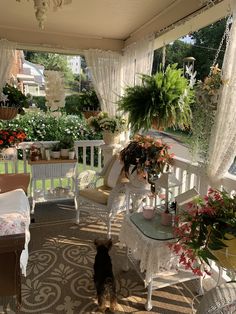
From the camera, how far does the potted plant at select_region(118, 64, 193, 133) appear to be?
250 centimetres

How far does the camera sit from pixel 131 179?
8.49ft

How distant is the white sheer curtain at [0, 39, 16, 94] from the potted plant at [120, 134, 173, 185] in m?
2.37

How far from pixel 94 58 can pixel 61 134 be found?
1802 mm

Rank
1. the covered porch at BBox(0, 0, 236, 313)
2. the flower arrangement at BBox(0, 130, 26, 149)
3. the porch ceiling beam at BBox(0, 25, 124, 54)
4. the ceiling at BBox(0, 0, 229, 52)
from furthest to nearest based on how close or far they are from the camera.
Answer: the porch ceiling beam at BBox(0, 25, 124, 54)
the flower arrangement at BBox(0, 130, 26, 149)
the ceiling at BBox(0, 0, 229, 52)
the covered porch at BBox(0, 0, 236, 313)

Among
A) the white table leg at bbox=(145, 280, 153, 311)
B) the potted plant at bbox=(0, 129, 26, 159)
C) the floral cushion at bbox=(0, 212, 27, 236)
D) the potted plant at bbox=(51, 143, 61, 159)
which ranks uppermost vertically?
the potted plant at bbox=(0, 129, 26, 159)

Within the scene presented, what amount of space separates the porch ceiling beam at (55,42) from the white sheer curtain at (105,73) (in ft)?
0.43

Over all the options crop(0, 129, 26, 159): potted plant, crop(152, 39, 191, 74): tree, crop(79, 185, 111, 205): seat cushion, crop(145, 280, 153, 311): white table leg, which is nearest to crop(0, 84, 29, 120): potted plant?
crop(0, 129, 26, 159): potted plant

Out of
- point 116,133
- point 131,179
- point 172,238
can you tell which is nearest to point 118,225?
point 131,179

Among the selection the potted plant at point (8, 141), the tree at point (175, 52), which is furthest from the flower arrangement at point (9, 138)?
the tree at point (175, 52)

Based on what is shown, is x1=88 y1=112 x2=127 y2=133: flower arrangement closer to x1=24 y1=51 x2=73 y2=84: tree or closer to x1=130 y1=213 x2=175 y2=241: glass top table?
x1=130 y1=213 x2=175 y2=241: glass top table

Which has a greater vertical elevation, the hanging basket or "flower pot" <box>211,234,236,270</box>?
the hanging basket

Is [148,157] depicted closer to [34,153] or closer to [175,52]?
[34,153]

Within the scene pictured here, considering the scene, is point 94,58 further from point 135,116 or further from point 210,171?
point 210,171

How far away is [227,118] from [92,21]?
2.40m
